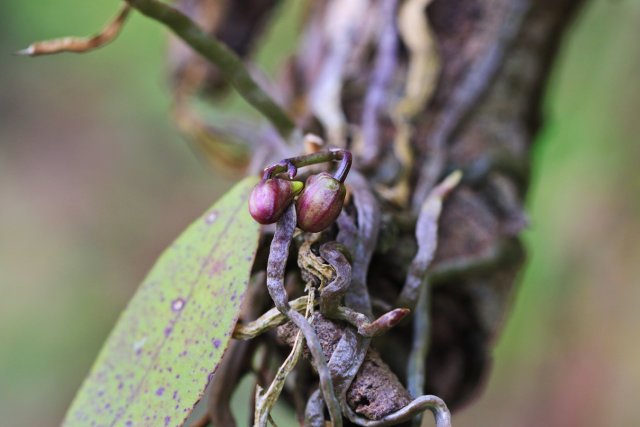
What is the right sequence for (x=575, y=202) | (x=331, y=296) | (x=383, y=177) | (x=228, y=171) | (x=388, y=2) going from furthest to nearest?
(x=575, y=202) → (x=228, y=171) → (x=388, y=2) → (x=383, y=177) → (x=331, y=296)

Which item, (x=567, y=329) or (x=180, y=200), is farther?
(x=180, y=200)

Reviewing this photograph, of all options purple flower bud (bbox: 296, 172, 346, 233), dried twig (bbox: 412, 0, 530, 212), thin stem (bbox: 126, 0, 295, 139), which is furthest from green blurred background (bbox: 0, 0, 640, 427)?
purple flower bud (bbox: 296, 172, 346, 233)

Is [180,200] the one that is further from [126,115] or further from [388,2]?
[388,2]

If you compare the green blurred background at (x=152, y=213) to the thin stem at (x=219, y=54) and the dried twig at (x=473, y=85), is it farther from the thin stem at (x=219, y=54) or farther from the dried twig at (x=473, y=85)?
the thin stem at (x=219, y=54)

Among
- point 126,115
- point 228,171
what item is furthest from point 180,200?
point 228,171

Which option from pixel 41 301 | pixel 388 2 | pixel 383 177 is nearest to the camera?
pixel 383 177

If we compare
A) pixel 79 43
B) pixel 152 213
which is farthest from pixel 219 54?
pixel 152 213
